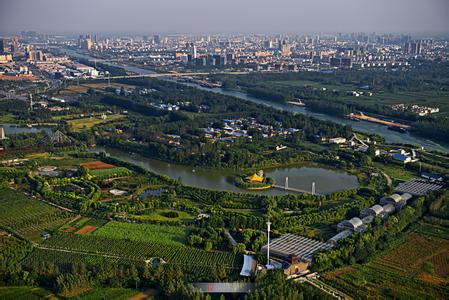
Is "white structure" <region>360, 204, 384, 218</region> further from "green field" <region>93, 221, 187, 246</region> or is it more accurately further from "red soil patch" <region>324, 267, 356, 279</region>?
"green field" <region>93, 221, 187, 246</region>

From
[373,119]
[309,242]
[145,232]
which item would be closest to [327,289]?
[309,242]

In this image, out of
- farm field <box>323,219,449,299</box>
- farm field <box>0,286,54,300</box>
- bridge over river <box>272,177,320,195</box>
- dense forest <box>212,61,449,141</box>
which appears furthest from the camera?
dense forest <box>212,61,449,141</box>

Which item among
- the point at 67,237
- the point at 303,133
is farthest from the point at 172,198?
the point at 303,133

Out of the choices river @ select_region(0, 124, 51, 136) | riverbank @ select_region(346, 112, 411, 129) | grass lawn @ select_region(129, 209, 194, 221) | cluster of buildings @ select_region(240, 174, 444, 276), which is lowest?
grass lawn @ select_region(129, 209, 194, 221)

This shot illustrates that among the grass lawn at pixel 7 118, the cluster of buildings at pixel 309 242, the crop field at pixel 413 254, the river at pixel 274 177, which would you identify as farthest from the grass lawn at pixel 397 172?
the grass lawn at pixel 7 118

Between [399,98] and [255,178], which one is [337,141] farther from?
[399,98]

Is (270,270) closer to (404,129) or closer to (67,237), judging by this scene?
(67,237)

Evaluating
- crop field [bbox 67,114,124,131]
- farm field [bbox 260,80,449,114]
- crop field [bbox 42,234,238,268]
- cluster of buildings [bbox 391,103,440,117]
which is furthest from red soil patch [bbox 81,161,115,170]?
farm field [bbox 260,80,449,114]
